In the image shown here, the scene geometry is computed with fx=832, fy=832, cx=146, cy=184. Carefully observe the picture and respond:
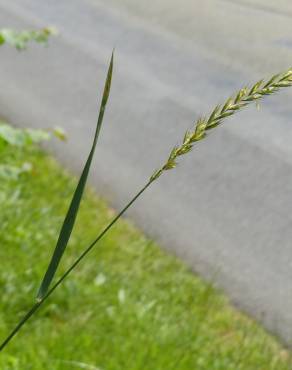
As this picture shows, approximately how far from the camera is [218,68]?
26.0 ft

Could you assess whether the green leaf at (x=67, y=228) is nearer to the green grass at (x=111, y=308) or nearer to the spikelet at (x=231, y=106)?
the spikelet at (x=231, y=106)

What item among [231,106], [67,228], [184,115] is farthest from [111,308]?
[184,115]

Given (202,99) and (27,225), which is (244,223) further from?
(202,99)

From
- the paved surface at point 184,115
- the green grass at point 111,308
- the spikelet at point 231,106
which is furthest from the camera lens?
the paved surface at point 184,115

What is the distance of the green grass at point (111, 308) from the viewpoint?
119 inches

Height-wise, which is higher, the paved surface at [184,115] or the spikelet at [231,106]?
the spikelet at [231,106]

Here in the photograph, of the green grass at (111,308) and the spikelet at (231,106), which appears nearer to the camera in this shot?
the spikelet at (231,106)

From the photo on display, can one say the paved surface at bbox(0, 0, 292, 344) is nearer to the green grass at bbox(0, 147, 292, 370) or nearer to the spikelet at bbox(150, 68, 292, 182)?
the green grass at bbox(0, 147, 292, 370)

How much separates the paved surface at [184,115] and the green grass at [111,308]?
34cm

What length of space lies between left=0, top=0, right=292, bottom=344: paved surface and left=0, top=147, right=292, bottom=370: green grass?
1.11 ft

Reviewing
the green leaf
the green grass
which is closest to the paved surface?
the green grass

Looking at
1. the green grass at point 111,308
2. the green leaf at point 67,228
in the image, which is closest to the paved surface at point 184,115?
the green grass at point 111,308

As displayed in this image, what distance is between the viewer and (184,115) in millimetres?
6871

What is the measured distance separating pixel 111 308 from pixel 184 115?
11.7 feet
